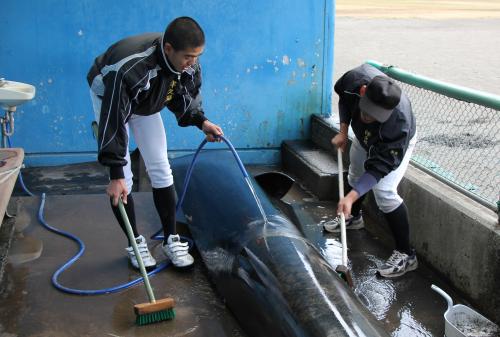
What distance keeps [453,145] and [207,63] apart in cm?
272

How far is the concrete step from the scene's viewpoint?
5.82 metres

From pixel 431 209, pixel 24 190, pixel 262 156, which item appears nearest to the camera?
pixel 431 209

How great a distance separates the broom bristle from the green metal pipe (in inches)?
95.1

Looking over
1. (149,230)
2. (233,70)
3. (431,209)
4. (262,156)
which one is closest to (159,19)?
(233,70)

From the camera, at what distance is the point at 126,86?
368 cm

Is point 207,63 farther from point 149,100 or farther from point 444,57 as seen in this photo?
point 444,57

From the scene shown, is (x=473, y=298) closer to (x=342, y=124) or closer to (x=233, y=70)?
(x=342, y=124)

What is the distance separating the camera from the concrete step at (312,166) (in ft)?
19.1

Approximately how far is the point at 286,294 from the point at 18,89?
2.90 meters

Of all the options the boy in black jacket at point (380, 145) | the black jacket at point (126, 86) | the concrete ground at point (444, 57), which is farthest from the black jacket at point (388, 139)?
the black jacket at point (126, 86)

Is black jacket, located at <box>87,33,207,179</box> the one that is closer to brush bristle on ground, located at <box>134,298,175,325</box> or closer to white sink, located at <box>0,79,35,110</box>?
brush bristle on ground, located at <box>134,298,175,325</box>

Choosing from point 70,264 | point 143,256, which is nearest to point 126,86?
point 143,256

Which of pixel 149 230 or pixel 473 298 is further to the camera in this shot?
pixel 149 230

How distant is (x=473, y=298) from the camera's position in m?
4.02
